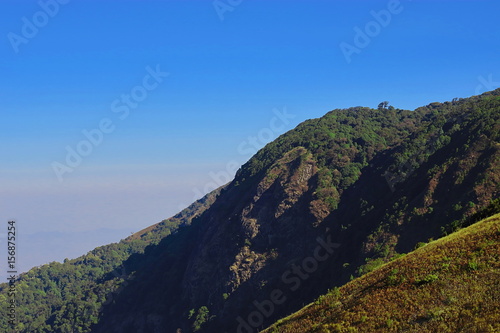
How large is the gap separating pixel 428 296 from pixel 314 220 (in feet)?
247

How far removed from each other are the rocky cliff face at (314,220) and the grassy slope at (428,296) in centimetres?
3829

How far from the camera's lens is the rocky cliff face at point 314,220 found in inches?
2884

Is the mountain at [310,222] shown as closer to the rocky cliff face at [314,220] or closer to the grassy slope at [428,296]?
the rocky cliff face at [314,220]

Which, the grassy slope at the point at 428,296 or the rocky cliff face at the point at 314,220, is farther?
the rocky cliff face at the point at 314,220

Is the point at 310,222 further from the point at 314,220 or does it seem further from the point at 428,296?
the point at 428,296

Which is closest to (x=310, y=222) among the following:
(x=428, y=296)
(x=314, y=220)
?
(x=314, y=220)

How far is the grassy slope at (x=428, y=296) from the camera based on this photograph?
1944 cm

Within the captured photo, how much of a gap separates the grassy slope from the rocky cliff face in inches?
1508

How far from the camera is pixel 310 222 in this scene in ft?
320

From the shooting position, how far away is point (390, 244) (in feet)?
234

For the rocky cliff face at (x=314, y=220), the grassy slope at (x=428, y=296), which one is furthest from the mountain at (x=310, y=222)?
the grassy slope at (x=428, y=296)

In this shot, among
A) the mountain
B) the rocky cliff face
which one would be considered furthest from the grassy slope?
the rocky cliff face

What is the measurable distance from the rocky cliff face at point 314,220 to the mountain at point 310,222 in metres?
0.31

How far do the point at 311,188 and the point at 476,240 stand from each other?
79.3 meters
